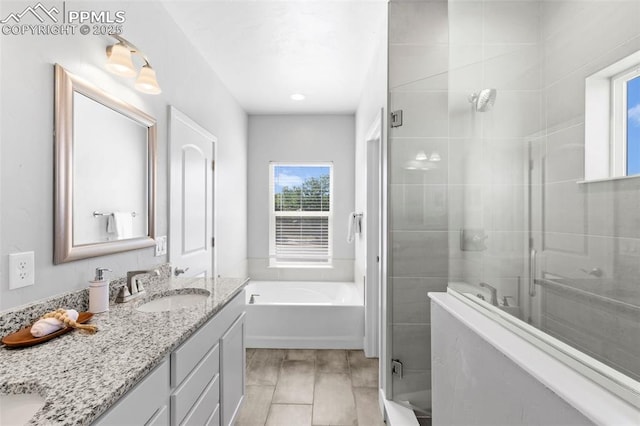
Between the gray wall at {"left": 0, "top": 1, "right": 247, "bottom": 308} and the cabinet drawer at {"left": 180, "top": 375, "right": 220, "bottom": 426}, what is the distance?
71cm

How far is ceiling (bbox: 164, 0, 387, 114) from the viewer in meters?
2.00

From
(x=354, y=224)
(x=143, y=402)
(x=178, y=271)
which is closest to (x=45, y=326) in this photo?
(x=143, y=402)

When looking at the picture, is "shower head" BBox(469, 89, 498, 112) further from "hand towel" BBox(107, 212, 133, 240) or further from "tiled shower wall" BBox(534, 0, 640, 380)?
"hand towel" BBox(107, 212, 133, 240)

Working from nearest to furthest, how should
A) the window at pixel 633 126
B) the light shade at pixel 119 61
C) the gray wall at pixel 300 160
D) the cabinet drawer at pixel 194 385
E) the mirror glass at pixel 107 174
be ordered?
1. the window at pixel 633 126
2. the cabinet drawer at pixel 194 385
3. the mirror glass at pixel 107 174
4. the light shade at pixel 119 61
5. the gray wall at pixel 300 160

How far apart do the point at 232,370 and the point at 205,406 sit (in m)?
0.36

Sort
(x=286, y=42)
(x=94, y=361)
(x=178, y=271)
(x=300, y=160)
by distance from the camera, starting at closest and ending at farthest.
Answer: (x=94, y=361) → (x=178, y=271) → (x=286, y=42) → (x=300, y=160)

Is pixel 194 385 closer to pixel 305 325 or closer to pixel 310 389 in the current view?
pixel 310 389

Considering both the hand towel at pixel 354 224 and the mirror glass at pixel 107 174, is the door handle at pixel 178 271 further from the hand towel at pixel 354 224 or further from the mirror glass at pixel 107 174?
the hand towel at pixel 354 224

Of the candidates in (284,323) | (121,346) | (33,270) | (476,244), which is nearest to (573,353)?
(476,244)

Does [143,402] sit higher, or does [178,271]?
[178,271]

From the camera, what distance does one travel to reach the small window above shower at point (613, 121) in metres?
0.70

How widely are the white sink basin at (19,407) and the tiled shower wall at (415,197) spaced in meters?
1.72

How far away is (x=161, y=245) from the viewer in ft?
6.56

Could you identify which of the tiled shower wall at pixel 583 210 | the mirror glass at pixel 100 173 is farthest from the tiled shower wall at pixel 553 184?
the mirror glass at pixel 100 173
